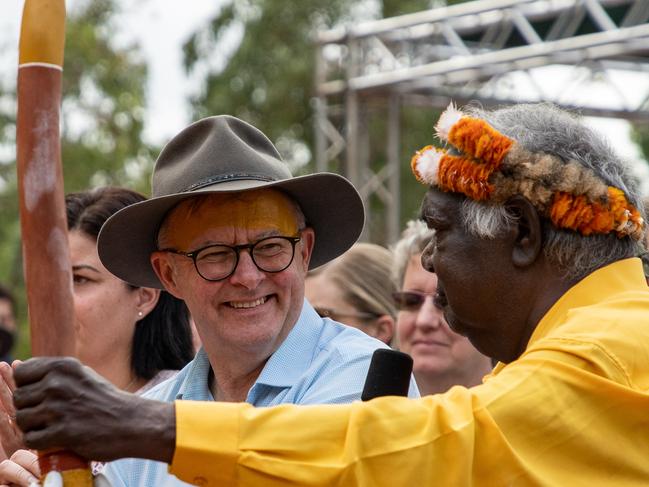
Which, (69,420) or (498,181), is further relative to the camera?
(498,181)

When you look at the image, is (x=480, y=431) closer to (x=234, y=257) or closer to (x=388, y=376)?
(x=388, y=376)

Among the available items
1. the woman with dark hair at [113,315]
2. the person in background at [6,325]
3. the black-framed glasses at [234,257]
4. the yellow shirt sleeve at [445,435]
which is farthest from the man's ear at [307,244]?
the person in background at [6,325]

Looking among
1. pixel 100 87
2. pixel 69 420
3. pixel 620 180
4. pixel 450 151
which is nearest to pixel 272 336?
pixel 450 151

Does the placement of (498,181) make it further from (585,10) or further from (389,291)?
(585,10)

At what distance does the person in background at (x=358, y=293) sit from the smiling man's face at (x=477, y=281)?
274 cm

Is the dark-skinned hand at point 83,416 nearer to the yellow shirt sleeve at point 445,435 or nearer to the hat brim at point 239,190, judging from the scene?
the yellow shirt sleeve at point 445,435

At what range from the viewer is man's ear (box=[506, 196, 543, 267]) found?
3051 millimetres

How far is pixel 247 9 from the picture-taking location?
24812mm

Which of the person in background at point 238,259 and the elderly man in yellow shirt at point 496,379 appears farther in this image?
the person in background at point 238,259

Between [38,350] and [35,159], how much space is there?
39 centimetres

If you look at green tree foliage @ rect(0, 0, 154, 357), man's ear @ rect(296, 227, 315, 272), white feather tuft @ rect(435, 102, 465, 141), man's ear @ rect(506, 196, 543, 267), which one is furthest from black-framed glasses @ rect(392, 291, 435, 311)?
green tree foliage @ rect(0, 0, 154, 357)

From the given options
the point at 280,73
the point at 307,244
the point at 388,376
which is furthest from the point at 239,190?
the point at 280,73

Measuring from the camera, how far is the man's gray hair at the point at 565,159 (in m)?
3.06

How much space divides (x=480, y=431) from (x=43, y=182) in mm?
1009
